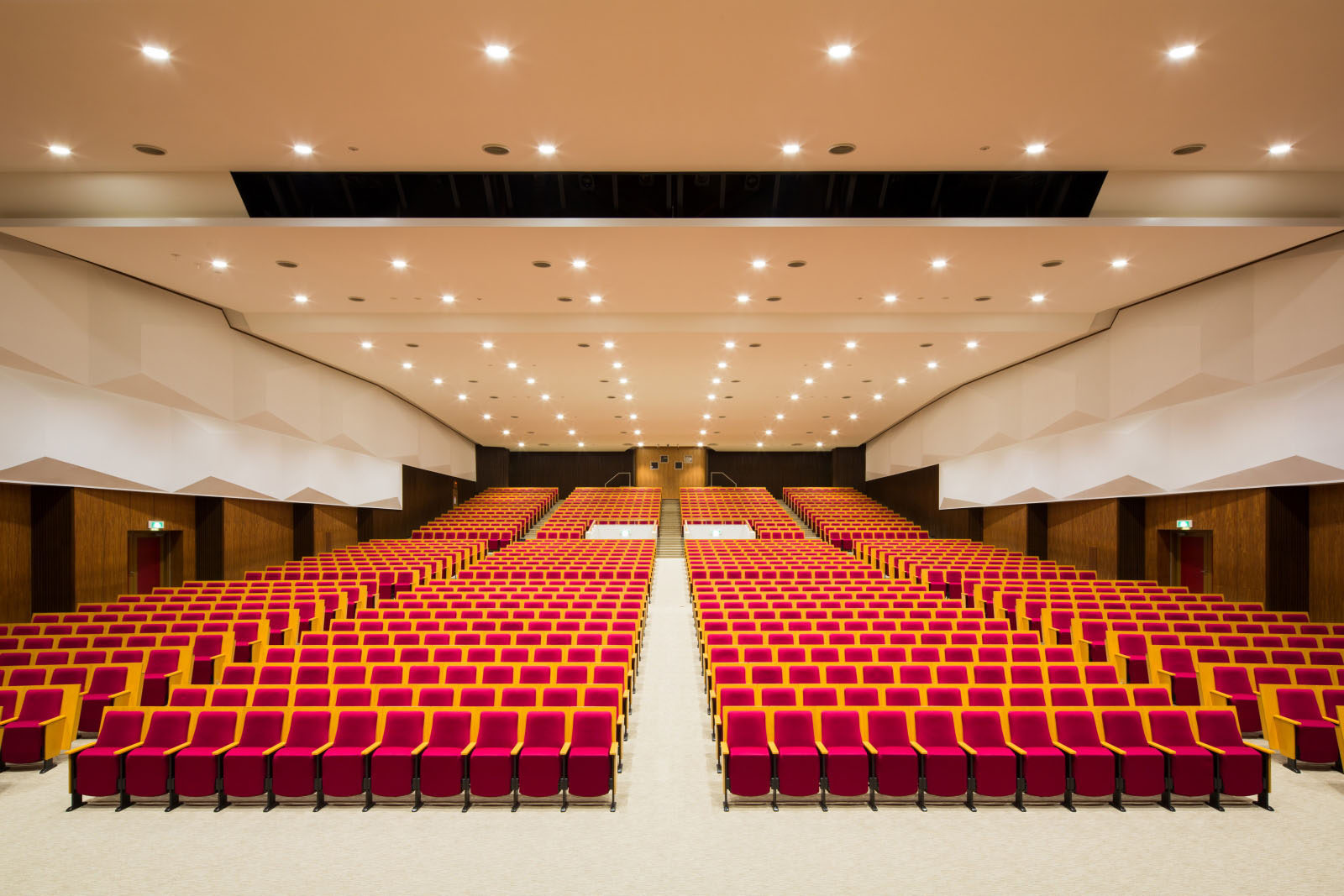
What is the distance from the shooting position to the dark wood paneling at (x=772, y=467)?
98.1ft

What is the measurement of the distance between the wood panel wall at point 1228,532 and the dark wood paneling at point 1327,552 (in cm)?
50

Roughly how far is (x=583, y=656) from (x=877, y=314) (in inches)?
286

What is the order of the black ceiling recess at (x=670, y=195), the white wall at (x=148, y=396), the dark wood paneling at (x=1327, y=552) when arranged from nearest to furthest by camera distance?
the black ceiling recess at (x=670, y=195) → the white wall at (x=148, y=396) → the dark wood paneling at (x=1327, y=552)

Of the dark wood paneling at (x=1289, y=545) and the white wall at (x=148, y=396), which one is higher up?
the white wall at (x=148, y=396)

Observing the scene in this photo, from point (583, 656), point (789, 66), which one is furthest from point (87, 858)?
point (789, 66)

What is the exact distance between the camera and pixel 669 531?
72.0 feet

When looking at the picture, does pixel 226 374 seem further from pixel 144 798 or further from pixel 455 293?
pixel 144 798

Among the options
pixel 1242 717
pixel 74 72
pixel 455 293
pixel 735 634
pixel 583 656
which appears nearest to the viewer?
pixel 74 72

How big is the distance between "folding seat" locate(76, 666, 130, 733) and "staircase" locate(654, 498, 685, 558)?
12720 mm

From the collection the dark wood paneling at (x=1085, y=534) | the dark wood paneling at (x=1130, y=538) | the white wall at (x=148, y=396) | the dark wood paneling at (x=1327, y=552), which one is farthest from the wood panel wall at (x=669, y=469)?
the dark wood paneling at (x=1327, y=552)

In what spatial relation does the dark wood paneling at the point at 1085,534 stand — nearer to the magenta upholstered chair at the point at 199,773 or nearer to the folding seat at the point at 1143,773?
the folding seat at the point at 1143,773

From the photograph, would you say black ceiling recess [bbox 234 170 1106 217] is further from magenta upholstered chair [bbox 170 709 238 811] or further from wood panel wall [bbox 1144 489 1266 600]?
wood panel wall [bbox 1144 489 1266 600]

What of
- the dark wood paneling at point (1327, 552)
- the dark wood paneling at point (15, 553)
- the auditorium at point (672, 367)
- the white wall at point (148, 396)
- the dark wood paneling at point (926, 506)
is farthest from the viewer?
the dark wood paneling at point (926, 506)

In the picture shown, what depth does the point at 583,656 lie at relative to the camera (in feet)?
21.6
